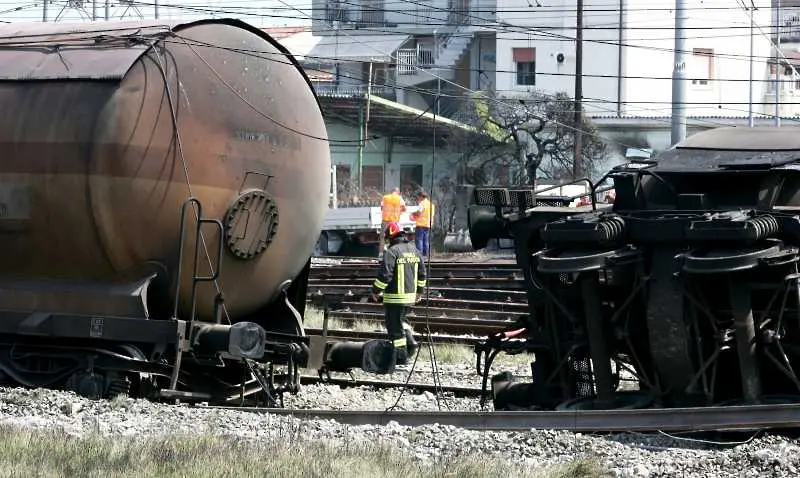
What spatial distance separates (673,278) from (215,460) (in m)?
3.50

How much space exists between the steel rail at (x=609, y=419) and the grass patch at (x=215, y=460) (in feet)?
3.57

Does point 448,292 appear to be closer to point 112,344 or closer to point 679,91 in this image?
point 679,91

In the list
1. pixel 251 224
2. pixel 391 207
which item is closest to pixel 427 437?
pixel 251 224

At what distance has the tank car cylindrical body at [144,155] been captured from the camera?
32.4 feet

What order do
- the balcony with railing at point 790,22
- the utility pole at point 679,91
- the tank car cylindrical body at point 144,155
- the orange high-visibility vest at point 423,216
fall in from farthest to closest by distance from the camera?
1. the balcony with railing at point 790,22
2. the orange high-visibility vest at point 423,216
3. the utility pole at point 679,91
4. the tank car cylindrical body at point 144,155

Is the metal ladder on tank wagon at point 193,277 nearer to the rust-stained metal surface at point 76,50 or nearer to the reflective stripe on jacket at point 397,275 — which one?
the rust-stained metal surface at point 76,50

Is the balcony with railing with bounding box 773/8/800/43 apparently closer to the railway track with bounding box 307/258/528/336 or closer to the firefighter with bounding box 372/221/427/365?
the railway track with bounding box 307/258/528/336

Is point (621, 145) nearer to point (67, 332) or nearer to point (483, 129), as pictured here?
→ point (483, 129)

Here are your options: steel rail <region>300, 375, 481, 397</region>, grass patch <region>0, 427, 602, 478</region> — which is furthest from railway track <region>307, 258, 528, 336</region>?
grass patch <region>0, 427, 602, 478</region>

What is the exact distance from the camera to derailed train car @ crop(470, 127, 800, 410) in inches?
331

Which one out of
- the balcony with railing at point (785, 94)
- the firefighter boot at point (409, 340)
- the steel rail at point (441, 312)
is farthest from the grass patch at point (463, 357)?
the balcony with railing at point (785, 94)

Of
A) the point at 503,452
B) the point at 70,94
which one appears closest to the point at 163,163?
the point at 70,94

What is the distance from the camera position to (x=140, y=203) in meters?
9.90

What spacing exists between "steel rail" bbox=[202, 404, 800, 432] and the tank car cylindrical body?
1.97m
